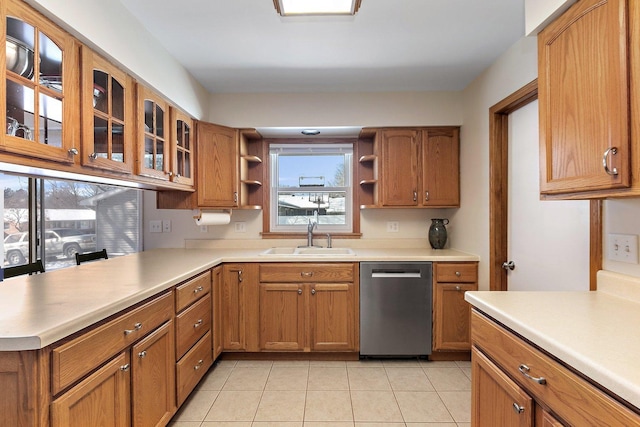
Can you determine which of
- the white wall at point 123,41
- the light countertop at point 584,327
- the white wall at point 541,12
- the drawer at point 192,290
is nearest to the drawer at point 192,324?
the drawer at point 192,290

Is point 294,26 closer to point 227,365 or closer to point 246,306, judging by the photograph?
point 246,306

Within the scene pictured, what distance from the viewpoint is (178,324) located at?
191 centimetres

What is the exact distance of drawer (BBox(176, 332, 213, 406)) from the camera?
1.91 m

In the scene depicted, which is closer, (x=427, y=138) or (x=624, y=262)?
(x=624, y=262)

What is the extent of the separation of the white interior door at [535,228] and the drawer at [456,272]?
0.31 m

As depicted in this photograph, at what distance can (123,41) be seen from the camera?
70.5 inches

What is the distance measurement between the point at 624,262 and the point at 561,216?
470 mm

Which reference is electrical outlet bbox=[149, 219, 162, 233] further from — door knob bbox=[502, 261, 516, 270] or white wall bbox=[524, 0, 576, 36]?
white wall bbox=[524, 0, 576, 36]

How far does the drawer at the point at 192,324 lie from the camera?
1930mm

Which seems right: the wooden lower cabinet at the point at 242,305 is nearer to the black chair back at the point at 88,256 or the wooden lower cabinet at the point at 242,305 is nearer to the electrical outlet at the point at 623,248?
the black chair back at the point at 88,256

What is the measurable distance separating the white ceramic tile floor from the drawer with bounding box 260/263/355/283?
0.68 meters

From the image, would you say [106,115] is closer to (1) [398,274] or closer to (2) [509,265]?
(1) [398,274]

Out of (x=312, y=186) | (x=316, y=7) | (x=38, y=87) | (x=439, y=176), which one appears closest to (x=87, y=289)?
(x=38, y=87)

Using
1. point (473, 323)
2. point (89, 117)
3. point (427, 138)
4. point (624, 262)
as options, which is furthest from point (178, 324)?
point (427, 138)
